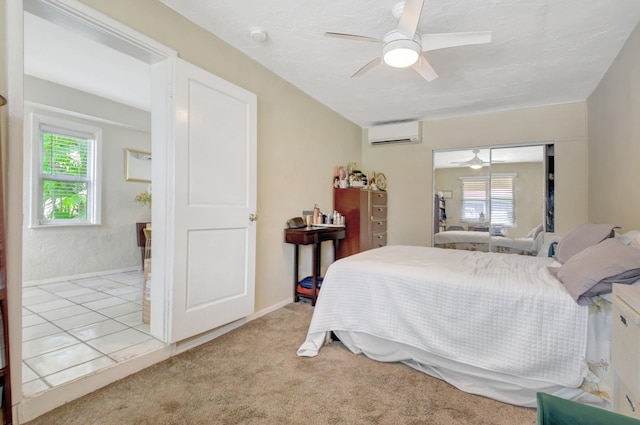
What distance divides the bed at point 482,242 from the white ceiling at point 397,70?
5.63 ft

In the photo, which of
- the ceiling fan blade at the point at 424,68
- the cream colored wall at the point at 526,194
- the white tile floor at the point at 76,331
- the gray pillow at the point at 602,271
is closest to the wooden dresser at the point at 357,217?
the cream colored wall at the point at 526,194

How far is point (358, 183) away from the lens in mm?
4344

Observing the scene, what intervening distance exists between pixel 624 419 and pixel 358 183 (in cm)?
379

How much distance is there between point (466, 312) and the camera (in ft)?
5.74

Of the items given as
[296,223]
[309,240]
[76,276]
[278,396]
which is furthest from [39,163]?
[278,396]

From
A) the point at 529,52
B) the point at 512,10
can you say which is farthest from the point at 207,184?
the point at 529,52

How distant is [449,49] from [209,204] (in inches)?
93.6

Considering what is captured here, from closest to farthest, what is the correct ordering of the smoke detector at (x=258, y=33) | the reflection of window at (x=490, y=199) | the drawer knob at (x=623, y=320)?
the drawer knob at (x=623, y=320), the smoke detector at (x=258, y=33), the reflection of window at (x=490, y=199)

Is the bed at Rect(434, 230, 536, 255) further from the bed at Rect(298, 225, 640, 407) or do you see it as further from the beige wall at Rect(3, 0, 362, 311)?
the bed at Rect(298, 225, 640, 407)

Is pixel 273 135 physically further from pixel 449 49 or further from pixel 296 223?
pixel 449 49

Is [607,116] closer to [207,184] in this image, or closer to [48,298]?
[207,184]

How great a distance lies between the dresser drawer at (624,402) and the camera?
0.97 m

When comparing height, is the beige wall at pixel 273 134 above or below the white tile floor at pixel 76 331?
above

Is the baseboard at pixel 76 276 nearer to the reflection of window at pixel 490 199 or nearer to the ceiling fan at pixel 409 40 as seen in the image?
the ceiling fan at pixel 409 40
